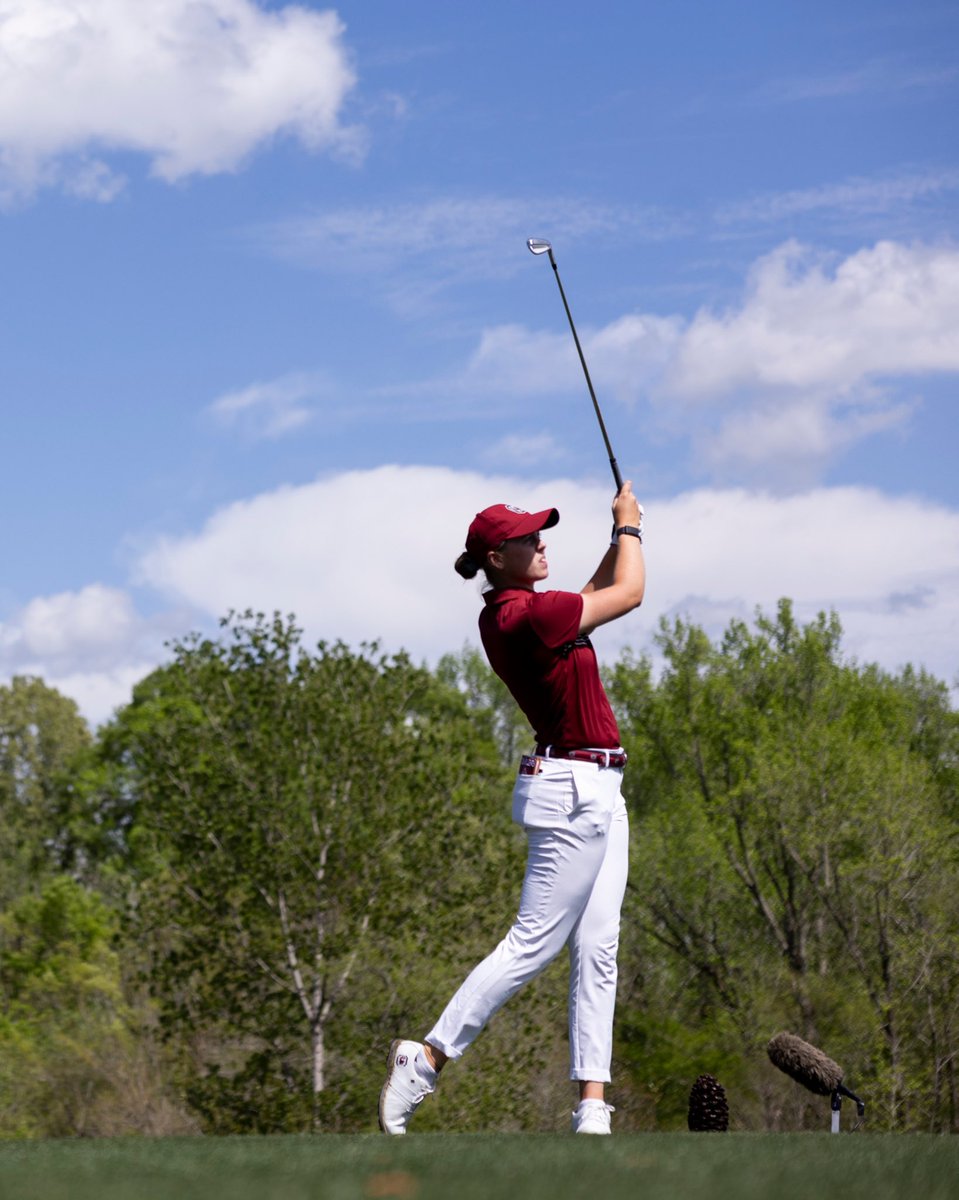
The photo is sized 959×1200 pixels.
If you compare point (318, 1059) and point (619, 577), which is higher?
point (619, 577)

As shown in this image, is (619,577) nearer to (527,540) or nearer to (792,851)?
(527,540)

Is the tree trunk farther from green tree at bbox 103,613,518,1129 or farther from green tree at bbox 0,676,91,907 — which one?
green tree at bbox 0,676,91,907

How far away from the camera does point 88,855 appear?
53812 mm

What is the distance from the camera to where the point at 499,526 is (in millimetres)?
6086

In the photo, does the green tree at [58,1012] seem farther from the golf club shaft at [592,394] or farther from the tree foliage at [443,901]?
the golf club shaft at [592,394]

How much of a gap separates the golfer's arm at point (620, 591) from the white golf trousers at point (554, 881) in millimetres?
510

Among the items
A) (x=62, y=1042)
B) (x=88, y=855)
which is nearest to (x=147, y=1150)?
(x=62, y=1042)

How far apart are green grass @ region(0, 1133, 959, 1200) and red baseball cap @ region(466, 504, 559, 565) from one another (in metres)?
2.07

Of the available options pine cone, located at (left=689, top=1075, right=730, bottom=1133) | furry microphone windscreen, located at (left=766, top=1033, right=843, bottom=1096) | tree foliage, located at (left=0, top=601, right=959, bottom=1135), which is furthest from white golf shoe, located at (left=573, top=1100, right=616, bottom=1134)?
tree foliage, located at (left=0, top=601, right=959, bottom=1135)

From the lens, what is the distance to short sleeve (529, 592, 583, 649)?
226 inches

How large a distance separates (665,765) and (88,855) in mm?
20259

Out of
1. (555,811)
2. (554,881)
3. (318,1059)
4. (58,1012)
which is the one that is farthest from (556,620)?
(58,1012)

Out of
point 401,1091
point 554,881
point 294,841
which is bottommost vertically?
point 401,1091

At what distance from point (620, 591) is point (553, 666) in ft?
1.15
